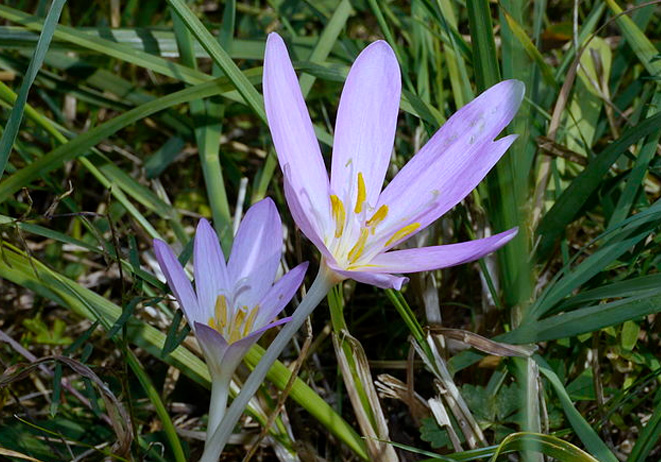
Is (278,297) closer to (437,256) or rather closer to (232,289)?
(232,289)

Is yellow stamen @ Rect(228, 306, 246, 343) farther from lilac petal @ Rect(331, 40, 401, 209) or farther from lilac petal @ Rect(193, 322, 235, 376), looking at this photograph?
lilac petal @ Rect(331, 40, 401, 209)

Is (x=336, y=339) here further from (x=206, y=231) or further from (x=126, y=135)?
(x=126, y=135)

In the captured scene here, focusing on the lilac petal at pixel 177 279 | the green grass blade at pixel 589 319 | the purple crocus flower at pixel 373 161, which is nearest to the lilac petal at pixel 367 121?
the purple crocus flower at pixel 373 161

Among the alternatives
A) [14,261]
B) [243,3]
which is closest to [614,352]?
[14,261]

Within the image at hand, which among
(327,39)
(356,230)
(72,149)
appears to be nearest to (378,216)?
(356,230)

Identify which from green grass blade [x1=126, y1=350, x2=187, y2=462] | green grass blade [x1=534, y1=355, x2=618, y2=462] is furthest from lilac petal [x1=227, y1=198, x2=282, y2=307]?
green grass blade [x1=534, y1=355, x2=618, y2=462]
